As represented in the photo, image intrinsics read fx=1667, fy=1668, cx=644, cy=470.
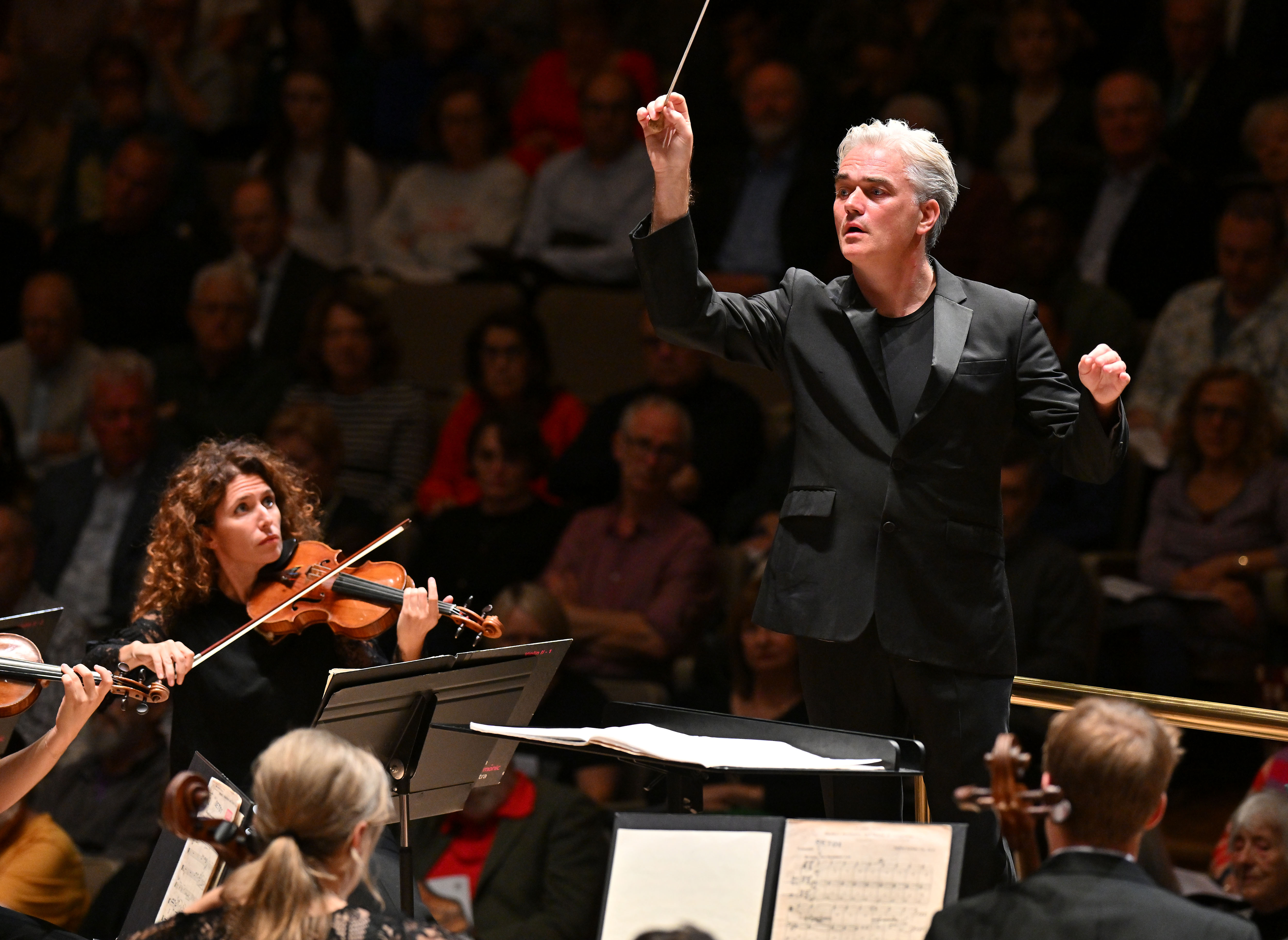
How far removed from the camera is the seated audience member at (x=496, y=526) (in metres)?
5.02

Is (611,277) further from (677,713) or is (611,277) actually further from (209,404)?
(677,713)

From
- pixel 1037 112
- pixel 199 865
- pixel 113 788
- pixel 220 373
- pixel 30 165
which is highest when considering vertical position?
pixel 1037 112

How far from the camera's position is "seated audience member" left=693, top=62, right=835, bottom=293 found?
5551 millimetres

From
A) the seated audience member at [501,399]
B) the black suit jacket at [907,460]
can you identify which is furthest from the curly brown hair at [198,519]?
the seated audience member at [501,399]

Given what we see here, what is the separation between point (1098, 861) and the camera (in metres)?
1.97

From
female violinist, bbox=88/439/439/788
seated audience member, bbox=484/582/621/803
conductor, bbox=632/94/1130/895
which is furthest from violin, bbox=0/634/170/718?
seated audience member, bbox=484/582/621/803

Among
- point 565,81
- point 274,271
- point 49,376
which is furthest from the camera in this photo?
point 565,81

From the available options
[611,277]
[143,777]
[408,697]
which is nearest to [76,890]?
[143,777]

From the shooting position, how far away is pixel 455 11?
21.3 ft

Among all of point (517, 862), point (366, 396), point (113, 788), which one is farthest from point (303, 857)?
point (366, 396)

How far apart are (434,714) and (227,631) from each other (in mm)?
587

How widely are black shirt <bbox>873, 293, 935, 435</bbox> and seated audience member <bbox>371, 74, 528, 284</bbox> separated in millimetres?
3705

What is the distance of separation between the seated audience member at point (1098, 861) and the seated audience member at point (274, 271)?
14.8 feet

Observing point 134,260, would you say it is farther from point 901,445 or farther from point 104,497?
point 901,445
